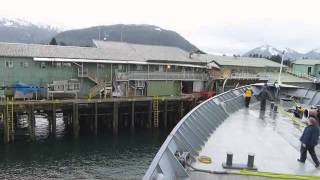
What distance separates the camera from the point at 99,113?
4050cm

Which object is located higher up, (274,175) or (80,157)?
(274,175)

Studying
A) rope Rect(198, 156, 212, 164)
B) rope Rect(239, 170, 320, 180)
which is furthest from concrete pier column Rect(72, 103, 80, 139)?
rope Rect(239, 170, 320, 180)

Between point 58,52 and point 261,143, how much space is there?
34.2m

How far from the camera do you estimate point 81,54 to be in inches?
1673

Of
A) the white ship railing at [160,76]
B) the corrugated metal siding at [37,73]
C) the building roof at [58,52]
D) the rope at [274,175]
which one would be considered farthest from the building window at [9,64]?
the rope at [274,175]

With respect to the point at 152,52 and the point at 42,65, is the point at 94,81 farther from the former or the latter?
the point at 152,52

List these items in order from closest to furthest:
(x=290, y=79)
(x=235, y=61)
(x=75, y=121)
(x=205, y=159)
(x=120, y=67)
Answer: (x=205, y=159) < (x=75, y=121) < (x=120, y=67) < (x=290, y=79) < (x=235, y=61)

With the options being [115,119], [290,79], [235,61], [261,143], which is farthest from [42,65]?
[290,79]

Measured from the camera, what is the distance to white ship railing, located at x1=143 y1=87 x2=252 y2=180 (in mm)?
6694

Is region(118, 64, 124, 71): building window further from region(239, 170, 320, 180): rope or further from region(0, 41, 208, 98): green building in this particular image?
region(239, 170, 320, 180): rope

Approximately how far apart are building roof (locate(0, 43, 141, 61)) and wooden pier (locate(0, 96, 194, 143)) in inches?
234

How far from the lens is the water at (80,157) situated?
82.1ft

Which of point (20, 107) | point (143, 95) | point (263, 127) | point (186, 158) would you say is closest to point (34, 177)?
point (20, 107)

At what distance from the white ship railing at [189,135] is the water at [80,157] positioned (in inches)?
442
